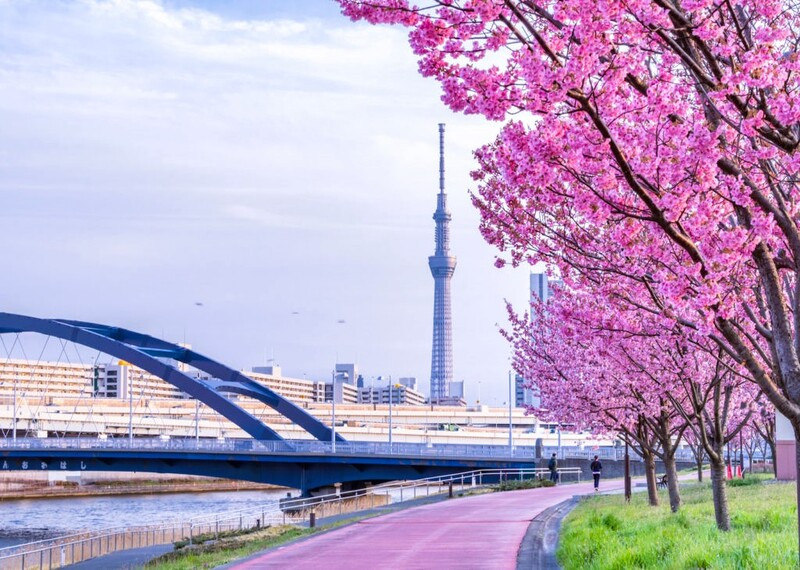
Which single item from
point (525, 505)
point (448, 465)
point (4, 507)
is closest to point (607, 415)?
point (525, 505)

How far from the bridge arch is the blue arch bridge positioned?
0.27 ft

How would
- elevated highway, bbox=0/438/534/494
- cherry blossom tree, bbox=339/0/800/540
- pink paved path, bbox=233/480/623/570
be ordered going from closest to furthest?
cherry blossom tree, bbox=339/0/800/540 → pink paved path, bbox=233/480/623/570 → elevated highway, bbox=0/438/534/494

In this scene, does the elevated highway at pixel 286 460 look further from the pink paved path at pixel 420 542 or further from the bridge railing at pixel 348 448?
the pink paved path at pixel 420 542

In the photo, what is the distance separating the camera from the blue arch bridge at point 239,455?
231ft

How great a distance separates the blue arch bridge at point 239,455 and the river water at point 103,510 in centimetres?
313

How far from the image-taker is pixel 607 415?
2852cm

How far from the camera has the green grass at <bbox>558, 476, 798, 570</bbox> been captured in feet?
44.9

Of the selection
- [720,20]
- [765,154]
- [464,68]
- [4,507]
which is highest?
[720,20]

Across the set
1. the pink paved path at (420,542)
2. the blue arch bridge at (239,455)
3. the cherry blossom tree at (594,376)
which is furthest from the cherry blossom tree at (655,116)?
the blue arch bridge at (239,455)

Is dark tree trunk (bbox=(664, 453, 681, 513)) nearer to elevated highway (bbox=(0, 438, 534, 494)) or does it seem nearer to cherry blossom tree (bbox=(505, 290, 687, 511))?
cherry blossom tree (bbox=(505, 290, 687, 511))

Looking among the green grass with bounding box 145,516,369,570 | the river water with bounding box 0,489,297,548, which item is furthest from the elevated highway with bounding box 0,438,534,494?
the green grass with bounding box 145,516,369,570

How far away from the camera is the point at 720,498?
19.1 meters

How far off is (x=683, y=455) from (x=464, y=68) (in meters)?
79.5

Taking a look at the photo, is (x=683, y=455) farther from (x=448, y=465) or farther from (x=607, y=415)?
(x=607, y=415)
